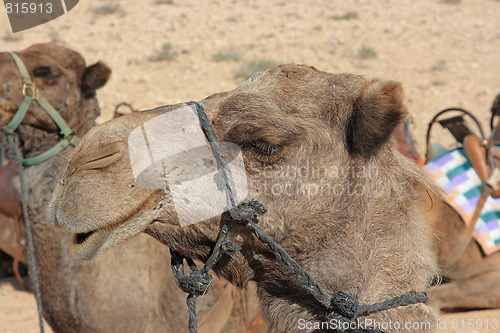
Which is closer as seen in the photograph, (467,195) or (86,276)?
(86,276)

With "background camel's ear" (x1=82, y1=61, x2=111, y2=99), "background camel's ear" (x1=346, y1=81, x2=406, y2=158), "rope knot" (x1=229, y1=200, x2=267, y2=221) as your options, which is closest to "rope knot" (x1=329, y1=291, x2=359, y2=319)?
"rope knot" (x1=229, y1=200, x2=267, y2=221)

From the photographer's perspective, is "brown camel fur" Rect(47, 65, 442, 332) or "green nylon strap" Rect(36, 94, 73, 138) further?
"green nylon strap" Rect(36, 94, 73, 138)

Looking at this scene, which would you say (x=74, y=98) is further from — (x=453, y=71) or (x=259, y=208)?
(x=453, y=71)

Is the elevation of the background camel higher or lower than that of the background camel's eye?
lower

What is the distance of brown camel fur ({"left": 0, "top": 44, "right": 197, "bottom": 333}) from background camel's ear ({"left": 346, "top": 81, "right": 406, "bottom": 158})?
1.80 metres

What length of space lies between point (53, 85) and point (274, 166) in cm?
281

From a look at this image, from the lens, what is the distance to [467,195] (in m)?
4.60

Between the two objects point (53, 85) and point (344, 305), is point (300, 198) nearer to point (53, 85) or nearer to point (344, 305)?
point (344, 305)

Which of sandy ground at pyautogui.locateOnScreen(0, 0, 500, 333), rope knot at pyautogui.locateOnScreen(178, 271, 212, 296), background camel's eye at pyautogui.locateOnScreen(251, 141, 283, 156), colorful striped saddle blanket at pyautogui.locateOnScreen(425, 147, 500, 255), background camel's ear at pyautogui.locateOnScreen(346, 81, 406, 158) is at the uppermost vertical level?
background camel's ear at pyautogui.locateOnScreen(346, 81, 406, 158)

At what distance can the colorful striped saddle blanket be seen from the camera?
4523 mm

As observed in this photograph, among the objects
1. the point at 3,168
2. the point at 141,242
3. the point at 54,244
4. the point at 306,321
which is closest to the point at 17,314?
the point at 3,168

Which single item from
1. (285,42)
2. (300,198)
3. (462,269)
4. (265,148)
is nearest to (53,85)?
(265,148)

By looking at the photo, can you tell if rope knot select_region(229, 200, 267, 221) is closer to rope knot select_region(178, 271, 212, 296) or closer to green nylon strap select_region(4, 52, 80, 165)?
rope knot select_region(178, 271, 212, 296)

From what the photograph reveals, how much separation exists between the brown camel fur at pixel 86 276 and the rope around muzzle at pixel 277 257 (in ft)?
4.44
